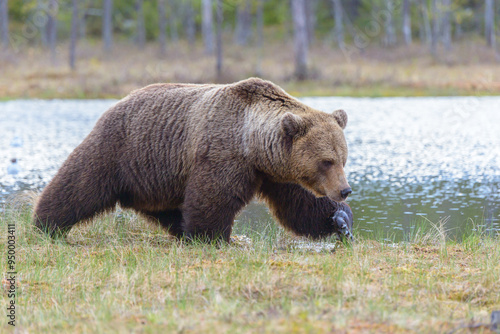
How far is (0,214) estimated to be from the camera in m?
7.51

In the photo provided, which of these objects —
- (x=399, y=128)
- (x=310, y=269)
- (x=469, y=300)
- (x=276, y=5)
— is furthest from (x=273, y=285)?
(x=276, y=5)

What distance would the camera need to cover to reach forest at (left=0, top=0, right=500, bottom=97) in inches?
977

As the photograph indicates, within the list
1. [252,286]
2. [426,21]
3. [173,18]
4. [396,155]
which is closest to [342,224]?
[252,286]

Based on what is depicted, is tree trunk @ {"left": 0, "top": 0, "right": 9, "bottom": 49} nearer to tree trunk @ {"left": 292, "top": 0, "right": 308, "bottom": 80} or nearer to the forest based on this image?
the forest

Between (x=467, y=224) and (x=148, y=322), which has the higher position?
(x=148, y=322)

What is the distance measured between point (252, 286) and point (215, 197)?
5.02 feet

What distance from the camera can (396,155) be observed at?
12.0 m

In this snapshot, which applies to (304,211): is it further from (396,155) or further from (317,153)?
(396,155)

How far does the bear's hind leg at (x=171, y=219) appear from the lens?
6523 millimetres

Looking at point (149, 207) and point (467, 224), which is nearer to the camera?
point (149, 207)

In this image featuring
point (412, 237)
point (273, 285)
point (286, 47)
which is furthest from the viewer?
point (286, 47)

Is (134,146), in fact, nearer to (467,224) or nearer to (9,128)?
(467,224)

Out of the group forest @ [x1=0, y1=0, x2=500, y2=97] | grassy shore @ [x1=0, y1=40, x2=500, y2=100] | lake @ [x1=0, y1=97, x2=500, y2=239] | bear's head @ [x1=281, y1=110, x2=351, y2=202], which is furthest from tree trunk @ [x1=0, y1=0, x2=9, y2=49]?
bear's head @ [x1=281, y1=110, x2=351, y2=202]

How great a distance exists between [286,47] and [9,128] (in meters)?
26.2
